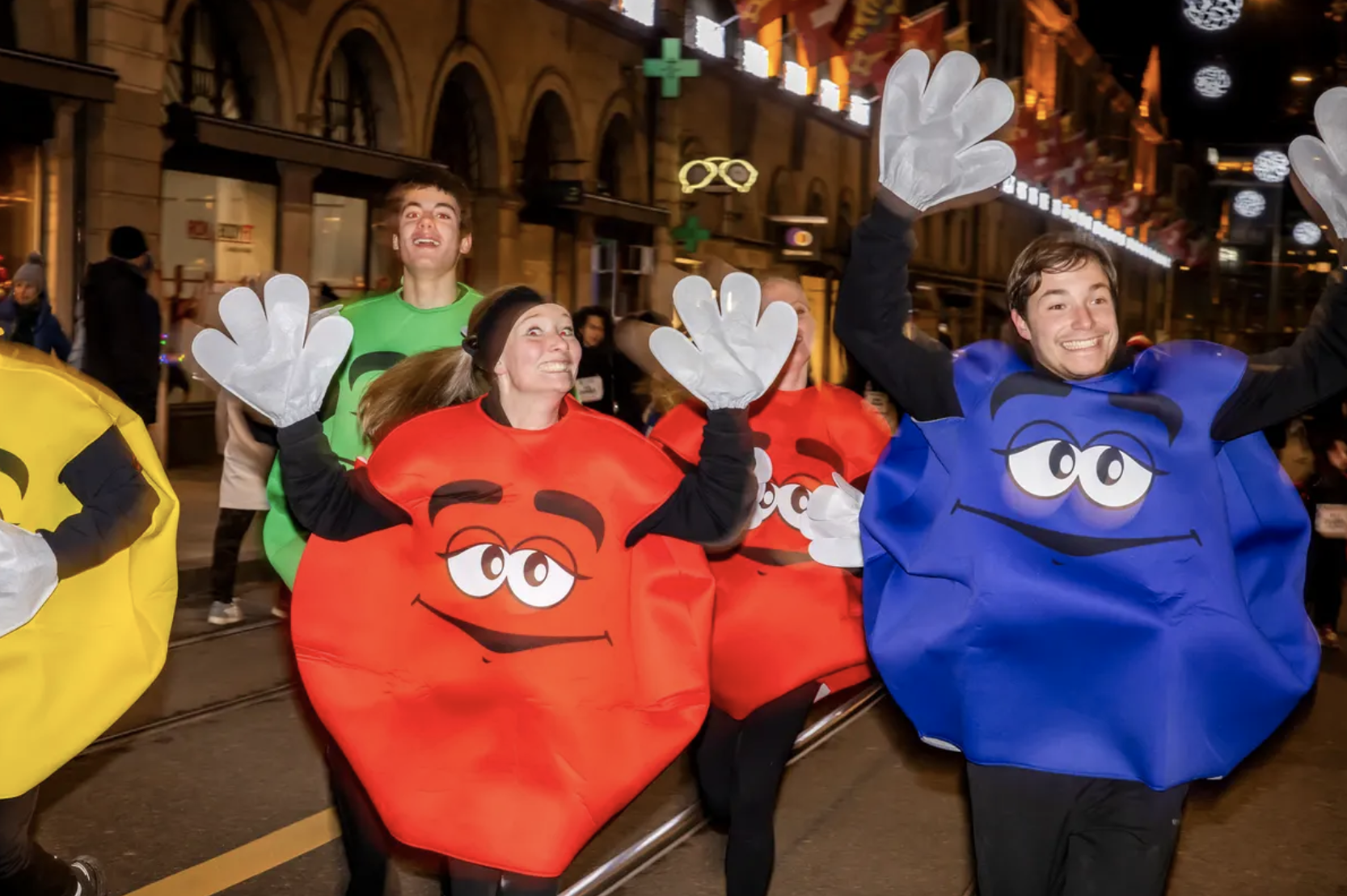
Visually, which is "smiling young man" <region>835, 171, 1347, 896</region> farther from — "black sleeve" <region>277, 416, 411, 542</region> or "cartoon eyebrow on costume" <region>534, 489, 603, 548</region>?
"black sleeve" <region>277, 416, 411, 542</region>

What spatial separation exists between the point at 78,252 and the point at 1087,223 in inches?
1614

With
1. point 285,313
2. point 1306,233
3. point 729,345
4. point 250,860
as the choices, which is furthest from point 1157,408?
point 1306,233

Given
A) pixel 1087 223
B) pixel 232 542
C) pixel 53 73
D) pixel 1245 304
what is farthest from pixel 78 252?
pixel 1245 304

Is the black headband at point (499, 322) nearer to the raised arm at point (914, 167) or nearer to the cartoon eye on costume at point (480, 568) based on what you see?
the cartoon eye on costume at point (480, 568)

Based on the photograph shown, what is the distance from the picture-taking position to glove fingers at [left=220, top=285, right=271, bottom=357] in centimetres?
324

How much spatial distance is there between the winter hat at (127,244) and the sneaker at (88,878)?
6632 millimetres

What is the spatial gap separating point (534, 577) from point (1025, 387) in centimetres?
111

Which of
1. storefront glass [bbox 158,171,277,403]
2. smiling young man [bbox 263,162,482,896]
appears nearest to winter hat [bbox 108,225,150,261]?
storefront glass [bbox 158,171,277,403]

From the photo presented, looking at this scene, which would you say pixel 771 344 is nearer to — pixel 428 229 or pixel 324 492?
pixel 324 492

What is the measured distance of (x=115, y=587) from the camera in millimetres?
3762

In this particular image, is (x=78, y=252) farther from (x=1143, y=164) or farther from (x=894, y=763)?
(x=1143, y=164)

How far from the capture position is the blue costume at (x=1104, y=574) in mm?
3312

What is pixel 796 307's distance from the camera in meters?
4.68

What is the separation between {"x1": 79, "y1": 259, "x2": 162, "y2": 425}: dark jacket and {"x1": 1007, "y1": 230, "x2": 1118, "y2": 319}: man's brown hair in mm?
7961
